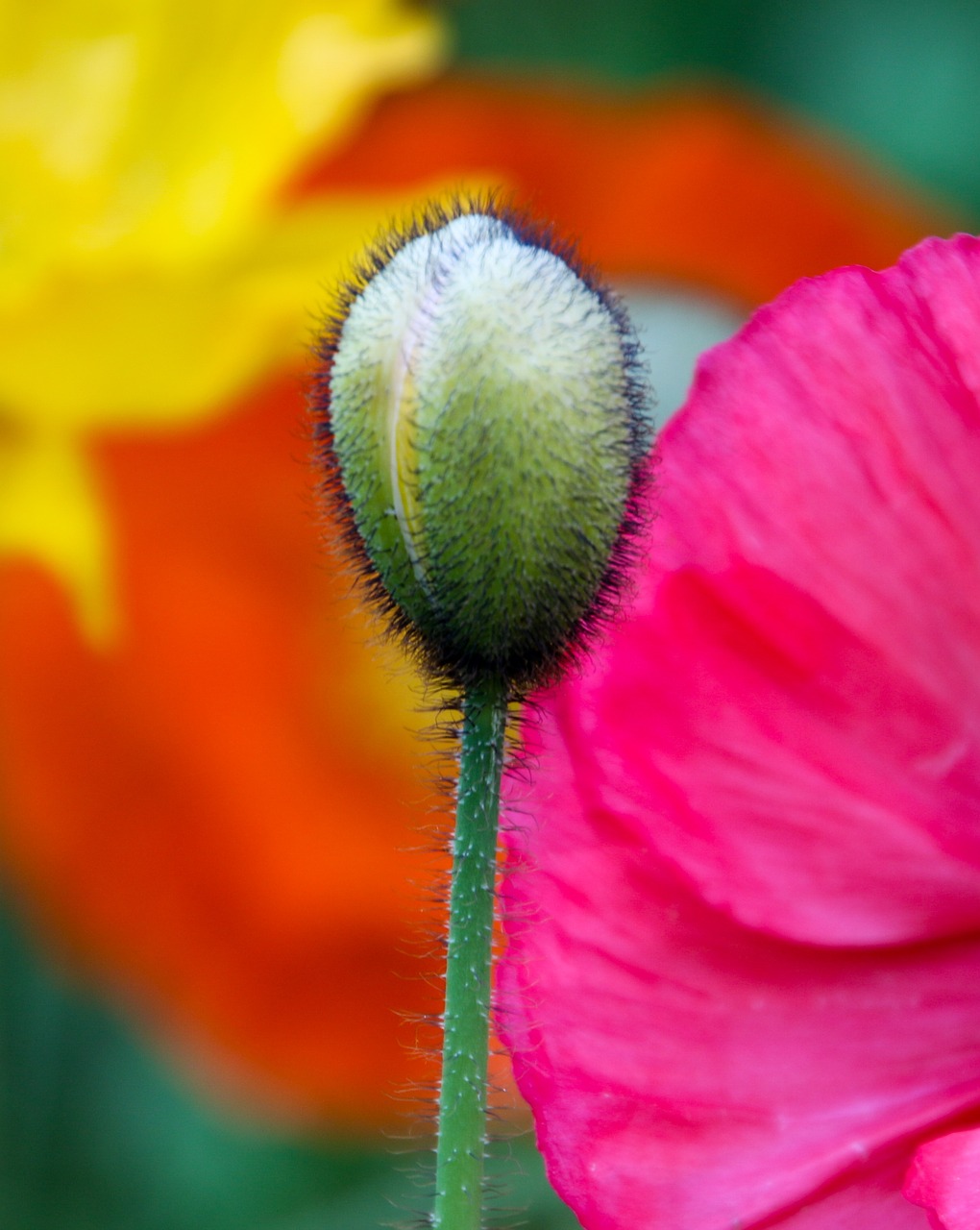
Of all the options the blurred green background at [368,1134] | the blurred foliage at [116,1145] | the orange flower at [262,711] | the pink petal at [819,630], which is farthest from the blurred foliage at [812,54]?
the pink petal at [819,630]

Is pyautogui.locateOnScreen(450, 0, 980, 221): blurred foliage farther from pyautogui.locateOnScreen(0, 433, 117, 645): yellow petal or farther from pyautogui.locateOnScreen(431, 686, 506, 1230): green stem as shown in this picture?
pyautogui.locateOnScreen(431, 686, 506, 1230): green stem

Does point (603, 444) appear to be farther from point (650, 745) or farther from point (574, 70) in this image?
point (574, 70)

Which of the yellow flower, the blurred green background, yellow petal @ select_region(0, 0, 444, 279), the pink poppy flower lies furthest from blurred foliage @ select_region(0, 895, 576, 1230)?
the pink poppy flower

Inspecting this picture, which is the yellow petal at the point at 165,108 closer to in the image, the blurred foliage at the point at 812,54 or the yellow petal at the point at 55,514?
the yellow petal at the point at 55,514

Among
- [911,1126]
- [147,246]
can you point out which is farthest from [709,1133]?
[147,246]

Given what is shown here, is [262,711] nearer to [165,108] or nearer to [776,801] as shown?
[165,108]

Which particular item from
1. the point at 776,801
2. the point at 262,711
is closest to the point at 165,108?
the point at 262,711

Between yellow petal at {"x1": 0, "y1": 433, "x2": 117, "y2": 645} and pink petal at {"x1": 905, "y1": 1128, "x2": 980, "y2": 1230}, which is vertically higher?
yellow petal at {"x1": 0, "y1": 433, "x2": 117, "y2": 645}
